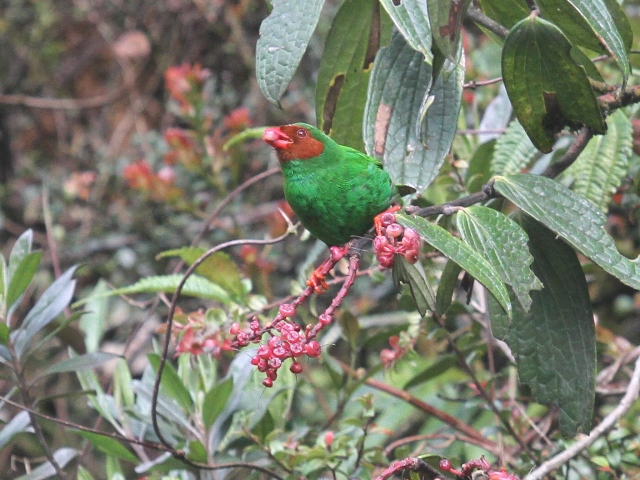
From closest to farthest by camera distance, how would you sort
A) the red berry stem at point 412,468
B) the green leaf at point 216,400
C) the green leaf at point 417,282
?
the red berry stem at point 412,468
the green leaf at point 417,282
the green leaf at point 216,400

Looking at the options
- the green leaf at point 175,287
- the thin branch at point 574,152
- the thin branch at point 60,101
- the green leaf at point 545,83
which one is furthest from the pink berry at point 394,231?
the thin branch at point 60,101

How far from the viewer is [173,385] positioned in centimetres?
174

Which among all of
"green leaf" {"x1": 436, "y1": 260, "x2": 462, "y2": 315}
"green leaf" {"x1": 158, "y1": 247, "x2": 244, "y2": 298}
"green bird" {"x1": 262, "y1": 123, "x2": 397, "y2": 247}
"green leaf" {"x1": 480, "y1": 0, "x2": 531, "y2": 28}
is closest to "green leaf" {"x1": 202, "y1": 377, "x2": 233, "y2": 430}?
"green leaf" {"x1": 158, "y1": 247, "x2": 244, "y2": 298}

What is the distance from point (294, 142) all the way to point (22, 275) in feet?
2.30

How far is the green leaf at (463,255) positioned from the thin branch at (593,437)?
384 mm

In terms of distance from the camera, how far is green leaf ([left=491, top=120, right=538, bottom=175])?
5.79 ft

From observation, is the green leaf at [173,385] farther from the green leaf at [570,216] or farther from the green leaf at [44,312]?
the green leaf at [570,216]

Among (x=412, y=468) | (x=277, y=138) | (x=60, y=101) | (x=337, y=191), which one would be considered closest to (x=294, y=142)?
(x=277, y=138)

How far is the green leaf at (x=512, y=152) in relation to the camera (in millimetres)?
1766

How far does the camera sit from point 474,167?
1961mm

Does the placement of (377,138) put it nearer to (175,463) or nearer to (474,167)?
(474,167)

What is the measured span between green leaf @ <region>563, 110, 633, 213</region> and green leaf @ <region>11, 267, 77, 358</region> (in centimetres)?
117

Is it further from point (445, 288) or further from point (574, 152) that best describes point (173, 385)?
point (574, 152)

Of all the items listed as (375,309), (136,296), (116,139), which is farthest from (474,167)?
(116,139)
